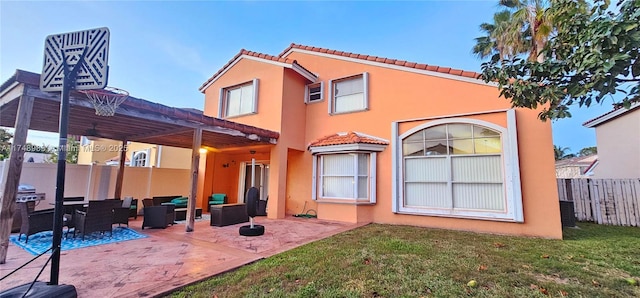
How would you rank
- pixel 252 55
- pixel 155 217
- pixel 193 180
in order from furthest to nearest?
pixel 252 55, pixel 155 217, pixel 193 180

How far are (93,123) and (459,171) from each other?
11300 millimetres

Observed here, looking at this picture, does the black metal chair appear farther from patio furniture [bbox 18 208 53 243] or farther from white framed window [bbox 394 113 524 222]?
white framed window [bbox 394 113 524 222]

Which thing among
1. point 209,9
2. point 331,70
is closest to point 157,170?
point 209,9

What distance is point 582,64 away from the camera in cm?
438

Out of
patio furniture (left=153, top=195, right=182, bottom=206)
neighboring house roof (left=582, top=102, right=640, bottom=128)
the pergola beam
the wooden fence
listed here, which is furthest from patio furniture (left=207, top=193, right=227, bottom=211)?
neighboring house roof (left=582, top=102, right=640, bottom=128)

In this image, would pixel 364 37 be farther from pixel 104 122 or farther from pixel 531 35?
pixel 104 122

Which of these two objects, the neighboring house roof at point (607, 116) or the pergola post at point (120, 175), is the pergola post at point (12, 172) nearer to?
the pergola post at point (120, 175)

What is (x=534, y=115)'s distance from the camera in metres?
8.03

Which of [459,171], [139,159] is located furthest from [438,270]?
[139,159]

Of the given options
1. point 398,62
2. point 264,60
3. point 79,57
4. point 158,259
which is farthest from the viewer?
point 264,60

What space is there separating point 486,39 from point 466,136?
30.8ft

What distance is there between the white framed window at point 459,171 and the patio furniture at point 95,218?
8725 mm

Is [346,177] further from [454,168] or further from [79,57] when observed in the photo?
[79,57]

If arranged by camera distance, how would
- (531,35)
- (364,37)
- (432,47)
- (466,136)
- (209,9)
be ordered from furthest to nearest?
(432,47) < (364,37) < (209,9) < (531,35) < (466,136)
